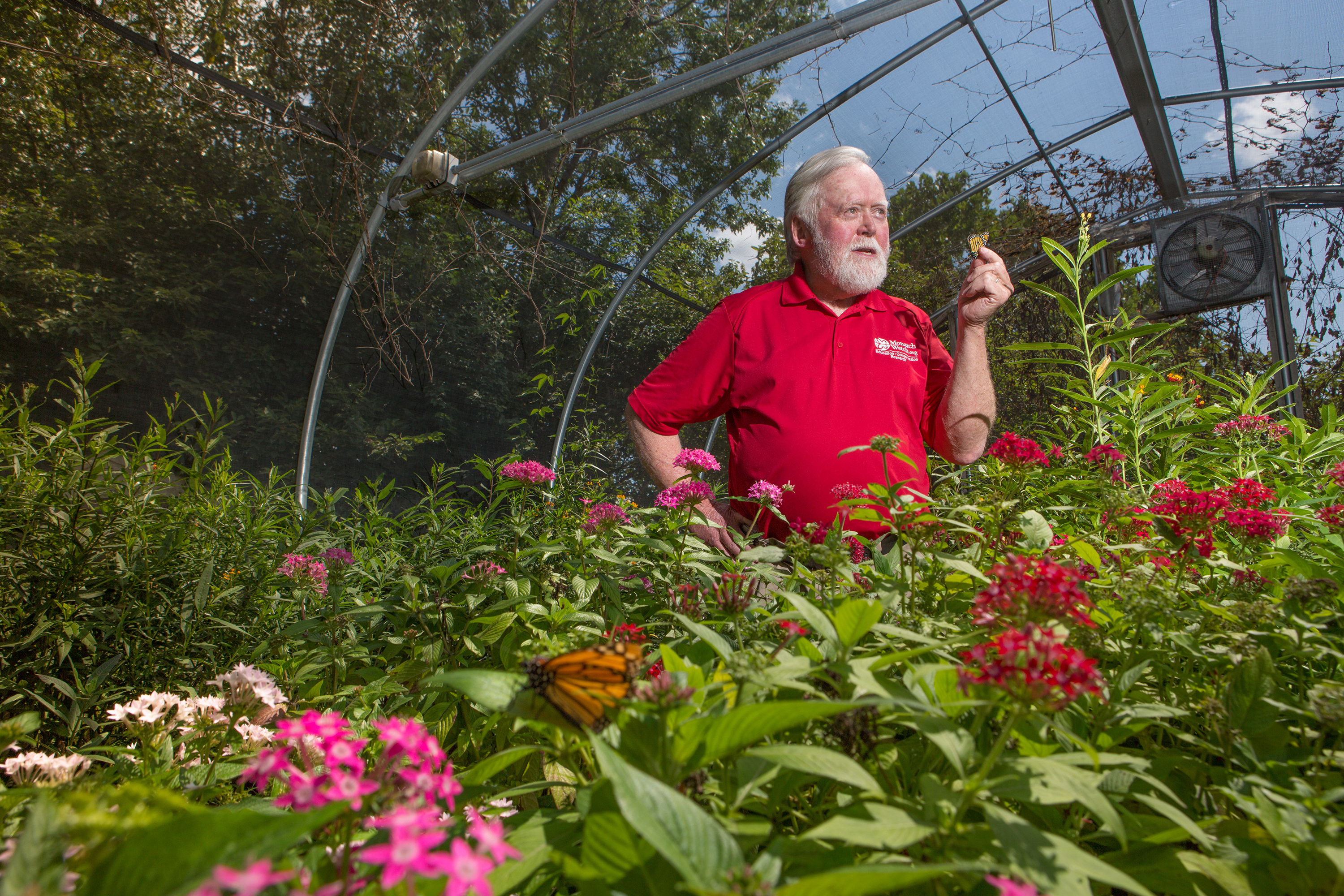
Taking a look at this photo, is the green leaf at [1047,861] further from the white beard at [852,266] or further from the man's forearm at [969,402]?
the white beard at [852,266]

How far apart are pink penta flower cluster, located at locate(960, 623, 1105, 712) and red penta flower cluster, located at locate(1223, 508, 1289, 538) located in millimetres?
660

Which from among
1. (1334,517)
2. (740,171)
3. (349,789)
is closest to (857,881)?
(349,789)

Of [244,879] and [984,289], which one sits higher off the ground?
[984,289]

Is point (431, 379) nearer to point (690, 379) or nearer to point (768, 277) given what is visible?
point (690, 379)

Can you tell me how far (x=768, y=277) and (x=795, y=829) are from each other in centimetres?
746

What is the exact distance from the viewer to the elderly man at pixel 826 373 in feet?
6.79

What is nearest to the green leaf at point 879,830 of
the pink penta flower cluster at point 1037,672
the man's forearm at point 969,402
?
the pink penta flower cluster at point 1037,672

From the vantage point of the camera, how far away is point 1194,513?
965mm

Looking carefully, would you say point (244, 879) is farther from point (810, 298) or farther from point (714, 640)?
point (810, 298)

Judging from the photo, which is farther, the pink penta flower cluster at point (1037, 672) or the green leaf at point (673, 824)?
the pink penta flower cluster at point (1037, 672)

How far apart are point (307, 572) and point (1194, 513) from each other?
1.81 meters

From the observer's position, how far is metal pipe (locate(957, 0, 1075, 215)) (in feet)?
15.1

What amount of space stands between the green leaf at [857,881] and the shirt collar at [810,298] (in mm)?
2192

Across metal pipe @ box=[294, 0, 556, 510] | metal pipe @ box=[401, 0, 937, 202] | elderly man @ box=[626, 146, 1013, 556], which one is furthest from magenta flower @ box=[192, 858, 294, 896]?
metal pipe @ box=[401, 0, 937, 202]
